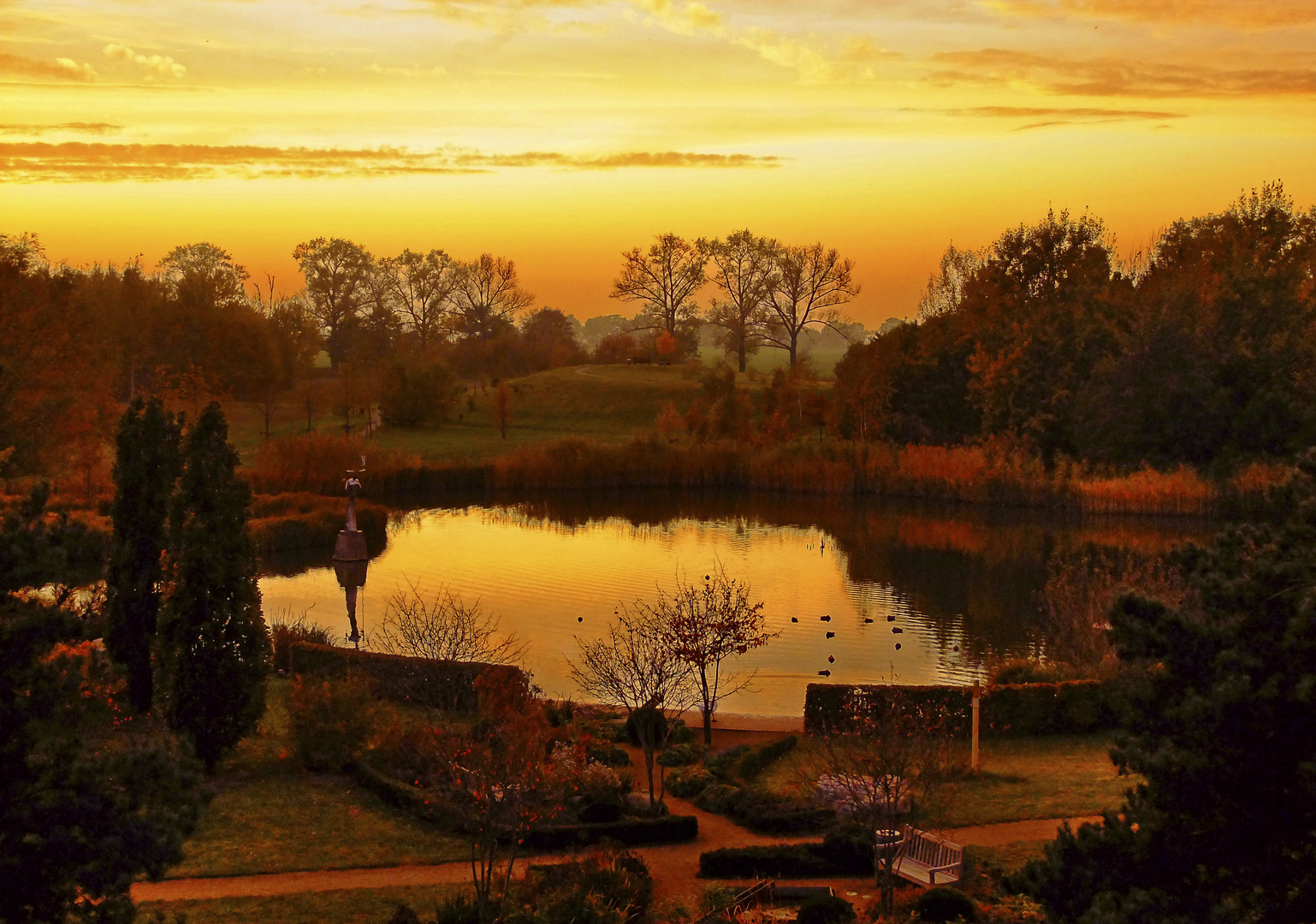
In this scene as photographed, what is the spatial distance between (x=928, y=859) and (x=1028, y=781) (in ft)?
14.8

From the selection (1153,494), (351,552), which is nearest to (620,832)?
(351,552)

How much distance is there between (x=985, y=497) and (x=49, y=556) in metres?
49.7

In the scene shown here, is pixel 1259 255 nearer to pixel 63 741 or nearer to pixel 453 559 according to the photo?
pixel 453 559

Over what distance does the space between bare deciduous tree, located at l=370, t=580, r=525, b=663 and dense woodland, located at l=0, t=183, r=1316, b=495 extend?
958cm

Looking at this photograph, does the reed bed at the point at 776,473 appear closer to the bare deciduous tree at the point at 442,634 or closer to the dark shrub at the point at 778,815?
the bare deciduous tree at the point at 442,634

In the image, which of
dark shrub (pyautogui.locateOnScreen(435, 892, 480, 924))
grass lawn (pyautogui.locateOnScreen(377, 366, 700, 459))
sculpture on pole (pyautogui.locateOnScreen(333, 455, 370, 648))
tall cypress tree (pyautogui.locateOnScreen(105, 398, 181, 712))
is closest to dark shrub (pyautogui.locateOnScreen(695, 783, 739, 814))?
dark shrub (pyautogui.locateOnScreen(435, 892, 480, 924))

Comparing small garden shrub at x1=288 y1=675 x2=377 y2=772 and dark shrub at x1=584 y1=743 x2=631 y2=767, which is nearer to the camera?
small garden shrub at x1=288 y1=675 x2=377 y2=772

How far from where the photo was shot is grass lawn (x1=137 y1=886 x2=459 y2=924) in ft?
43.2

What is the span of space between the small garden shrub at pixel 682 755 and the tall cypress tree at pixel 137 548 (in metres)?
8.13

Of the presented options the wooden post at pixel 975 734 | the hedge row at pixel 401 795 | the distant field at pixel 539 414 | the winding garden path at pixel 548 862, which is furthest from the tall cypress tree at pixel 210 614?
the distant field at pixel 539 414

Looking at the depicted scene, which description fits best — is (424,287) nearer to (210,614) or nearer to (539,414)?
(539,414)

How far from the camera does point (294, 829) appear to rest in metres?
16.1

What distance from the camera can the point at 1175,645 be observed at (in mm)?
8578

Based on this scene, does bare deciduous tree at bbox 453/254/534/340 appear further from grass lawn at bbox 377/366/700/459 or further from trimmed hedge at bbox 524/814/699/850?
trimmed hedge at bbox 524/814/699/850
